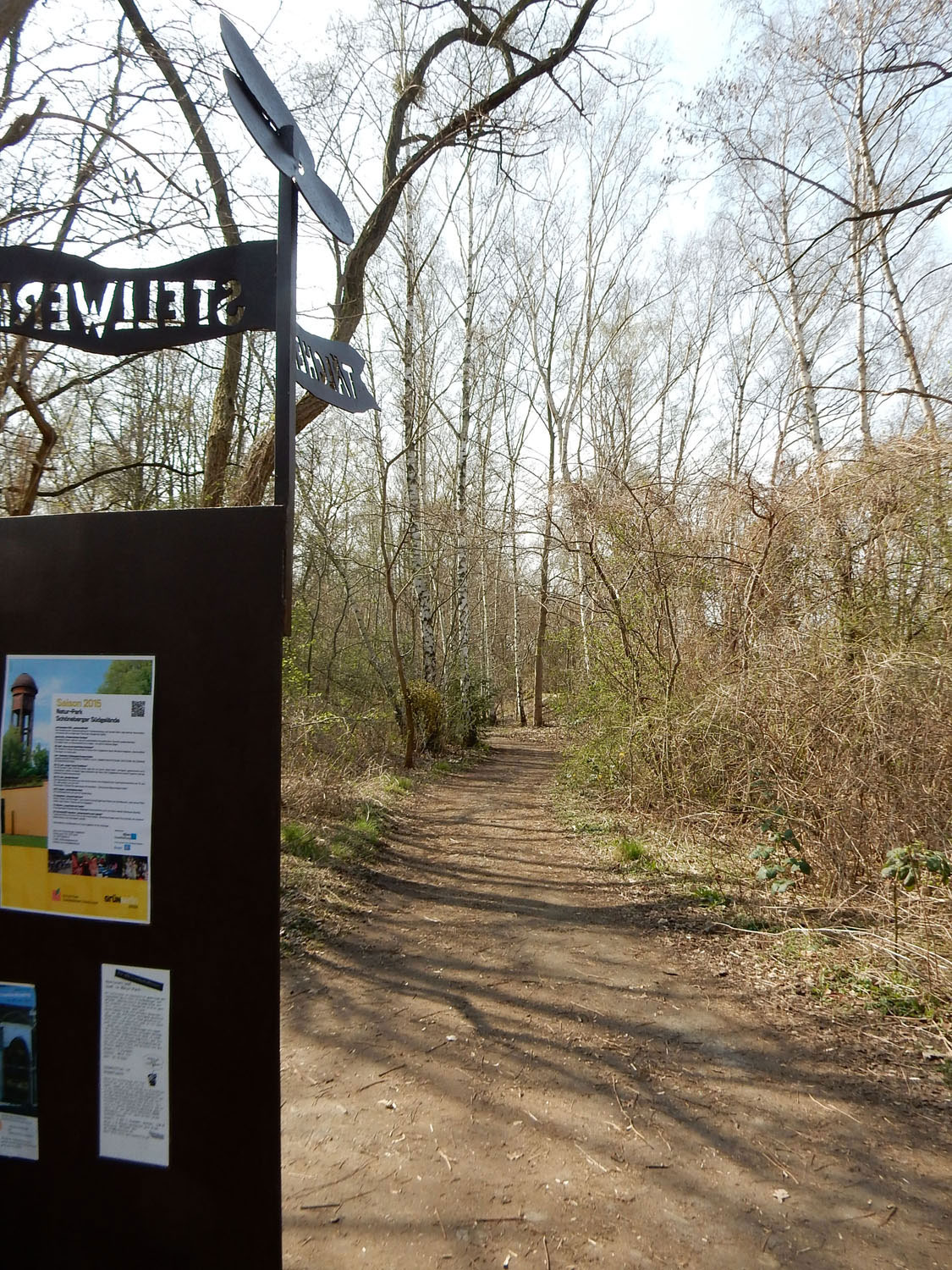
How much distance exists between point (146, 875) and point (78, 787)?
27cm

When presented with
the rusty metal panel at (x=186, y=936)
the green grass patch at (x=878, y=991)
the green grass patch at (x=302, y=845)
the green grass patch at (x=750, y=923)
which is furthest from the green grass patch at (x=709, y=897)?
the rusty metal panel at (x=186, y=936)

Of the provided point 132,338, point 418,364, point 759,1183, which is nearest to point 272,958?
point 132,338

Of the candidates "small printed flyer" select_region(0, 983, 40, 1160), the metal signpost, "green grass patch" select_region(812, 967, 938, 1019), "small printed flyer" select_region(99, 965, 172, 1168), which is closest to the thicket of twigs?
"green grass patch" select_region(812, 967, 938, 1019)

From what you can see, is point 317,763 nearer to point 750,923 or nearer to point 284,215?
point 750,923

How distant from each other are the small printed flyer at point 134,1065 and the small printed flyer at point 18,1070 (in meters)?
0.19

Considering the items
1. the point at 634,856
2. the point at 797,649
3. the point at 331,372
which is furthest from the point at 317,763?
the point at 331,372

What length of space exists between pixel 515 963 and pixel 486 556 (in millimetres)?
14656

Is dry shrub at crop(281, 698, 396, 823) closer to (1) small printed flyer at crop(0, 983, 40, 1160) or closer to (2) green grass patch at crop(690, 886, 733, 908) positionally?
(2) green grass patch at crop(690, 886, 733, 908)

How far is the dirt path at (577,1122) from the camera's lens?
2242 millimetres

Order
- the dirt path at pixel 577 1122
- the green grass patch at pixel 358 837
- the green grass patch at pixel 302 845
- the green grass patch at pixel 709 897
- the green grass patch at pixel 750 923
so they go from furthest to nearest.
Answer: the green grass patch at pixel 358 837 < the green grass patch at pixel 302 845 < the green grass patch at pixel 709 897 < the green grass patch at pixel 750 923 < the dirt path at pixel 577 1122

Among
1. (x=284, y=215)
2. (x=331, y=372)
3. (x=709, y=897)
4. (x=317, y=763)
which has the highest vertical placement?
(x=284, y=215)

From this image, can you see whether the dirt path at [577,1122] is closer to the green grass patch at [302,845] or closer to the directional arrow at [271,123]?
the green grass patch at [302,845]

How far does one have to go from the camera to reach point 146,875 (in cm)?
167

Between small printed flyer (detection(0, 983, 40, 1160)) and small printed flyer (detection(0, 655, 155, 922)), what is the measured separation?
22 centimetres
